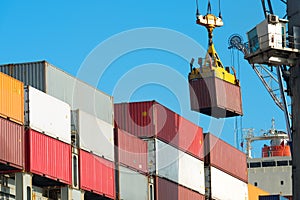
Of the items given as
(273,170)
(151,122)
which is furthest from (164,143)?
(273,170)

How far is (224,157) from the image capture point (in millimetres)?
72188

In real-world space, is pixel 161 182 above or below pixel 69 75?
below

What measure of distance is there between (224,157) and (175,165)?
11.0m

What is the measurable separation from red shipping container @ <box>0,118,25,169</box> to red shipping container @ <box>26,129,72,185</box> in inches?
17.9

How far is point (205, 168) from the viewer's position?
69.0 meters

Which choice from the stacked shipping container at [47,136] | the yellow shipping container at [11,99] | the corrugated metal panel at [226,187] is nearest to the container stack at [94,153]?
the stacked shipping container at [47,136]

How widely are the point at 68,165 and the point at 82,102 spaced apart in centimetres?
556

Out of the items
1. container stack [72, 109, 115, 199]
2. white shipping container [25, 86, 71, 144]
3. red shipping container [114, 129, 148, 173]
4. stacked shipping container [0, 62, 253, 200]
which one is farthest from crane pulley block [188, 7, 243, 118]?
white shipping container [25, 86, 71, 144]

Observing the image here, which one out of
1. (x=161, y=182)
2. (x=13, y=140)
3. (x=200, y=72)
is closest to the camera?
(x=13, y=140)

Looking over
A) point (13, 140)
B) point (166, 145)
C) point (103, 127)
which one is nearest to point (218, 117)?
point (166, 145)

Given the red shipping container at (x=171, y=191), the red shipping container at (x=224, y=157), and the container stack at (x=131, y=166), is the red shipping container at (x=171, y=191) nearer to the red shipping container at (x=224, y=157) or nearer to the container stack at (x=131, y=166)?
the container stack at (x=131, y=166)

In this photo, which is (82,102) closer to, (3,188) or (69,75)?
(69,75)

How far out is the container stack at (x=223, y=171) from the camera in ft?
226

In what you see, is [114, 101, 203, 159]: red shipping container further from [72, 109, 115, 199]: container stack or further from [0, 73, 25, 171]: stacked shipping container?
[0, 73, 25, 171]: stacked shipping container
